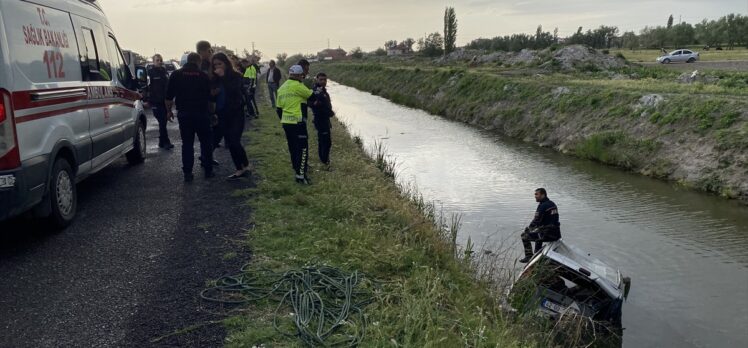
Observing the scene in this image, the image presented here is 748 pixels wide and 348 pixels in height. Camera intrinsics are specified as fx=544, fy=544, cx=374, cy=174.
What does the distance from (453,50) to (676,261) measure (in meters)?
72.3

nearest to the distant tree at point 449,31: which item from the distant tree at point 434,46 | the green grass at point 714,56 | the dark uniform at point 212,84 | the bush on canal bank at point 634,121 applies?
the distant tree at point 434,46

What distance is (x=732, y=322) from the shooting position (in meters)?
7.11

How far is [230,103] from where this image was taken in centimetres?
869

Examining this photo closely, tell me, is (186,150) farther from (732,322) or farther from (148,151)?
(732,322)

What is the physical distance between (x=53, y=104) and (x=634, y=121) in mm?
16233

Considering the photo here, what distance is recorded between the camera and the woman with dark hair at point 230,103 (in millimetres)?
8492

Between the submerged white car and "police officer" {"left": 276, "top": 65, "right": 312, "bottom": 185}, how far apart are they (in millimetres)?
3857

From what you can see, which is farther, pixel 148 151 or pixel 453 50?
pixel 453 50

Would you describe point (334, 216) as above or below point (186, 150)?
below

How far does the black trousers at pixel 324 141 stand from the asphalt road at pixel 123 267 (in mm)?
2333

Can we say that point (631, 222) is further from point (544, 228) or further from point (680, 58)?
point (680, 58)

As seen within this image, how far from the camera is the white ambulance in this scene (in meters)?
5.02

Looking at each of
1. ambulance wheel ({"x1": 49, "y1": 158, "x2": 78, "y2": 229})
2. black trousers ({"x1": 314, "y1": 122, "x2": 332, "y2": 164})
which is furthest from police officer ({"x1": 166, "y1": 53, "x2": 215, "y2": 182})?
black trousers ({"x1": 314, "y1": 122, "x2": 332, "y2": 164})

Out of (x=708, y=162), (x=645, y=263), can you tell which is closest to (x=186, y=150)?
(x=645, y=263)
